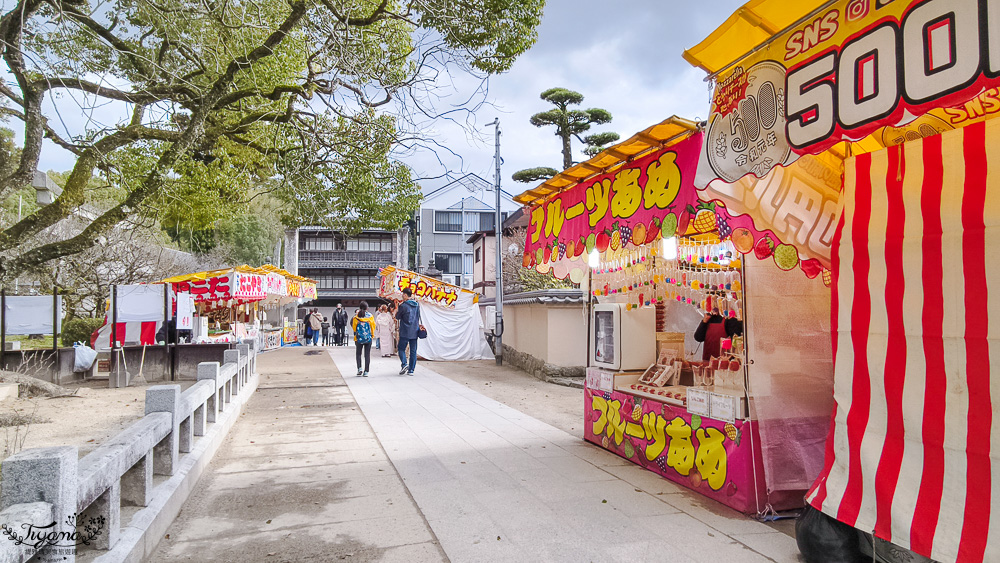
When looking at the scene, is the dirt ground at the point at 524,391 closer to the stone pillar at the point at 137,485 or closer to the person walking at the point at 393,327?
the person walking at the point at 393,327

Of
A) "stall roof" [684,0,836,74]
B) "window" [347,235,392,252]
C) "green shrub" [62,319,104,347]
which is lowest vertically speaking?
"green shrub" [62,319,104,347]

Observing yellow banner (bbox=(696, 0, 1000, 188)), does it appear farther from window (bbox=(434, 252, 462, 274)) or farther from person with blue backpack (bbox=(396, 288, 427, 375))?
window (bbox=(434, 252, 462, 274))

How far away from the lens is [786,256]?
154 inches

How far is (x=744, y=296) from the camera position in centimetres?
431

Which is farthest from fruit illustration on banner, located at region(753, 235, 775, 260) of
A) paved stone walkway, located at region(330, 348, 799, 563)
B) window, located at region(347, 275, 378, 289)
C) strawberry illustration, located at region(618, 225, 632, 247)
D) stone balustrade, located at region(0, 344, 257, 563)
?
window, located at region(347, 275, 378, 289)

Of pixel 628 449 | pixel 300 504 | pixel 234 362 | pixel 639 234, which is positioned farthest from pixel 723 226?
pixel 234 362

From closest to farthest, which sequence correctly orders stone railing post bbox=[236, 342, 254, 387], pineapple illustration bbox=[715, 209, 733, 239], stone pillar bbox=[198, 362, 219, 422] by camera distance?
pineapple illustration bbox=[715, 209, 733, 239] < stone pillar bbox=[198, 362, 219, 422] < stone railing post bbox=[236, 342, 254, 387]

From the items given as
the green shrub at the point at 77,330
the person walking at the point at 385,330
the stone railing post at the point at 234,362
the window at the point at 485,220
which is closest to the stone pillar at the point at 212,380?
the stone railing post at the point at 234,362

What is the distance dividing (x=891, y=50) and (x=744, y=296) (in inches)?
85.0

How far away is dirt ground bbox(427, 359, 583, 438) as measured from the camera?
8512 mm

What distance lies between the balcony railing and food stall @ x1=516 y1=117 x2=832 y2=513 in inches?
1401

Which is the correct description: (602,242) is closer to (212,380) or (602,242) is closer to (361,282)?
(212,380)

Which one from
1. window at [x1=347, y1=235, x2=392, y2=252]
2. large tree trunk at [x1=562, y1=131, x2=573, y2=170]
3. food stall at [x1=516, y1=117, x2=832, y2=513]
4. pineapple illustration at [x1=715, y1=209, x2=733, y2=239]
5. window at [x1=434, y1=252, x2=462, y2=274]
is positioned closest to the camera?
pineapple illustration at [x1=715, y1=209, x2=733, y2=239]

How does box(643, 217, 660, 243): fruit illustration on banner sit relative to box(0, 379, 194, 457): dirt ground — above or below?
above
